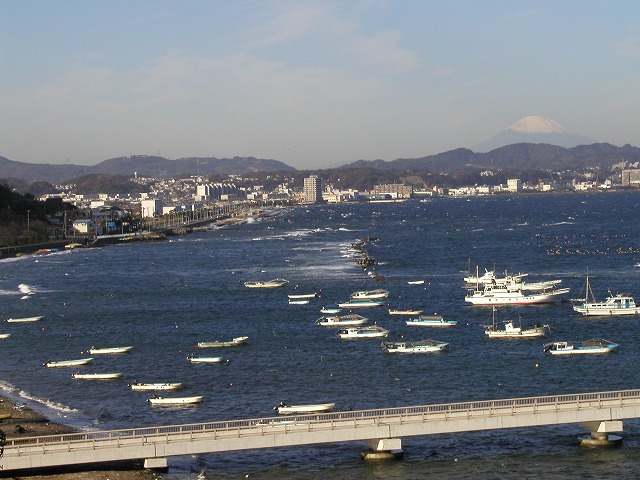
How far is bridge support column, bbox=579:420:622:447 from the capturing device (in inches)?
770

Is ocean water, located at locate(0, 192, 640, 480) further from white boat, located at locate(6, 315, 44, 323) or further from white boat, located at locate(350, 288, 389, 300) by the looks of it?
white boat, located at locate(6, 315, 44, 323)

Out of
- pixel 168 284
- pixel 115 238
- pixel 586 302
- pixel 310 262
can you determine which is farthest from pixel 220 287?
pixel 115 238

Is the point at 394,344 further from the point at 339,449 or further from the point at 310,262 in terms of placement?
the point at 310,262

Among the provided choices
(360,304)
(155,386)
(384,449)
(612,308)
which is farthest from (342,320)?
(384,449)

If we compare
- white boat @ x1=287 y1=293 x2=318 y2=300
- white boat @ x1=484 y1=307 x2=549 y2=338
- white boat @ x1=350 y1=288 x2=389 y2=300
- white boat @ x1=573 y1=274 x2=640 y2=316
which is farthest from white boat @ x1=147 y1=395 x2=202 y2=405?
white boat @ x1=287 y1=293 x2=318 y2=300

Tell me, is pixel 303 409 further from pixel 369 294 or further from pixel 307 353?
pixel 369 294

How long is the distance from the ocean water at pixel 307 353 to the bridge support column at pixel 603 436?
0.23 metres

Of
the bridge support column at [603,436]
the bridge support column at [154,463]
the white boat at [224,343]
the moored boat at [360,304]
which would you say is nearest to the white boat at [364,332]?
the white boat at [224,343]

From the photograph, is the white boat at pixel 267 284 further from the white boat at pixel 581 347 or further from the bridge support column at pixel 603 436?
the bridge support column at pixel 603 436

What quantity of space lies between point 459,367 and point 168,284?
85.0ft

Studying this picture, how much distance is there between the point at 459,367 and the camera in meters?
27.7

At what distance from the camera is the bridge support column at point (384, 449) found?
62.0 ft

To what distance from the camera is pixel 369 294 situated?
4397 cm

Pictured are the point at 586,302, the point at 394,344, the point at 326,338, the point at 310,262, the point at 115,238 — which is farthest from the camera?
the point at 115,238
